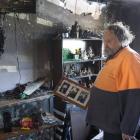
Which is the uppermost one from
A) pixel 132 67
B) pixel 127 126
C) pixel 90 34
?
pixel 90 34

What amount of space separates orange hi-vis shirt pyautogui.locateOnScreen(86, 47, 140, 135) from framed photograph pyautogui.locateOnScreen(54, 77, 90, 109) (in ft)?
2.08

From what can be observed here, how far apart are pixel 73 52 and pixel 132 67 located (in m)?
2.28

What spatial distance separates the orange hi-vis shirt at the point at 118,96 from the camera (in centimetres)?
272

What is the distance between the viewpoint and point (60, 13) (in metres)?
4.82

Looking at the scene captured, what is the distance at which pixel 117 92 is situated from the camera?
111 inches

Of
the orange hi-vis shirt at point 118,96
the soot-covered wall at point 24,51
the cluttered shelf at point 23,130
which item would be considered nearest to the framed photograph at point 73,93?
the cluttered shelf at point 23,130

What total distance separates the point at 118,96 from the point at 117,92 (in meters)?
0.04

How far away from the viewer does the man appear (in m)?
2.72

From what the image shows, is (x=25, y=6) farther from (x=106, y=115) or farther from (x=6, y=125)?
(x=106, y=115)

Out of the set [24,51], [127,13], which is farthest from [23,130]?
[127,13]

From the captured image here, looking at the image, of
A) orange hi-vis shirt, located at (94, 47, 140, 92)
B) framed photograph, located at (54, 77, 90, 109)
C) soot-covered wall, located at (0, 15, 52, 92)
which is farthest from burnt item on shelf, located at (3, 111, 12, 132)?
orange hi-vis shirt, located at (94, 47, 140, 92)

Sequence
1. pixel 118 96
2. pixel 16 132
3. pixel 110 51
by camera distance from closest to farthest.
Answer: pixel 118 96, pixel 110 51, pixel 16 132

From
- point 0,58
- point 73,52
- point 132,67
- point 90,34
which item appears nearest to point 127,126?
point 132,67

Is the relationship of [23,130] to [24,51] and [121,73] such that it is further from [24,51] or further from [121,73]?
[121,73]
